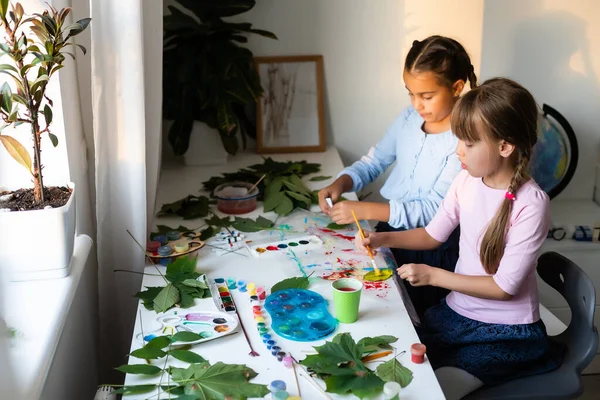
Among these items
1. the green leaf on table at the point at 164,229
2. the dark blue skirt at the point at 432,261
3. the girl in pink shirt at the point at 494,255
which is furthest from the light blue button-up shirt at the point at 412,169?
the green leaf on table at the point at 164,229

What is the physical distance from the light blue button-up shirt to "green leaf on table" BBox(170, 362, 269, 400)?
818 millimetres

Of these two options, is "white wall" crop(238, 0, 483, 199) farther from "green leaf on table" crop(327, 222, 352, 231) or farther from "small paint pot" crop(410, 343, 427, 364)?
"small paint pot" crop(410, 343, 427, 364)

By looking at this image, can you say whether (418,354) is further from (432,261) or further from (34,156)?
(34,156)

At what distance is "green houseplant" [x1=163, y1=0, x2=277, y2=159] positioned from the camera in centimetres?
235

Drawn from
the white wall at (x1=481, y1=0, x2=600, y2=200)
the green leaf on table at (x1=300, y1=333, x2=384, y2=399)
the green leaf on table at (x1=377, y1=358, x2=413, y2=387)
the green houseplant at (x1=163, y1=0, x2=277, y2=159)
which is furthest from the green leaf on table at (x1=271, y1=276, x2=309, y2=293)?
the white wall at (x1=481, y1=0, x2=600, y2=200)

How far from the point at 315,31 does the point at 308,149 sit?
45 cm

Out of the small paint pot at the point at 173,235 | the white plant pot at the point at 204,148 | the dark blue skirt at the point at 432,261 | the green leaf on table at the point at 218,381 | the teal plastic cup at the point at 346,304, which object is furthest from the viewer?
the white plant pot at the point at 204,148

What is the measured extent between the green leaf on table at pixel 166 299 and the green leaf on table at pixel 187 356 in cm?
18

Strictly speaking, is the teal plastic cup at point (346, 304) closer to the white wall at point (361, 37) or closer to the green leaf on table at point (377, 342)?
the green leaf on table at point (377, 342)

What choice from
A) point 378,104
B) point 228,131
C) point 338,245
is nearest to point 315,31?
point 378,104

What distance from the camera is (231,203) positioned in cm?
199

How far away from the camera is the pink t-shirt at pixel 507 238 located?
57.4 inches

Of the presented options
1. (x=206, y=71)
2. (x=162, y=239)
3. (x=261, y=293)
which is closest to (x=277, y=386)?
(x=261, y=293)

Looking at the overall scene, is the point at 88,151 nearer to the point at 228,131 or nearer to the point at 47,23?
the point at 47,23
